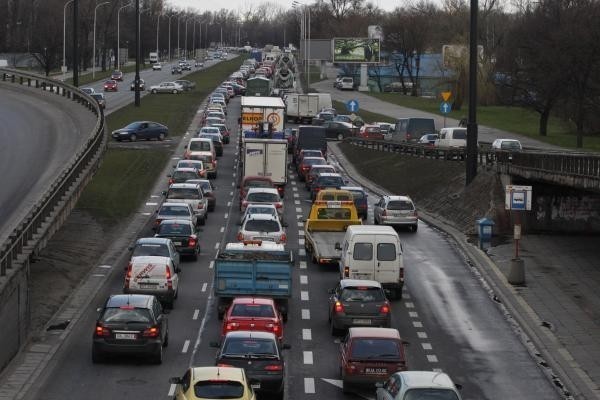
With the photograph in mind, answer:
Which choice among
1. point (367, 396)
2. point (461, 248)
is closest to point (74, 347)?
point (367, 396)

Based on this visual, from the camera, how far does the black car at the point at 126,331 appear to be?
29.3 metres

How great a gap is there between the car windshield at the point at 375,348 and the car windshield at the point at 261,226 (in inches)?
700

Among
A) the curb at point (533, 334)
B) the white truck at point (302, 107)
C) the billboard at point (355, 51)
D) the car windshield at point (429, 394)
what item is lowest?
the curb at point (533, 334)

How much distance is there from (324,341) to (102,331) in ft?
20.7

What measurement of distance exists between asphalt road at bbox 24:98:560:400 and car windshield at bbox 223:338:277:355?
1514 millimetres

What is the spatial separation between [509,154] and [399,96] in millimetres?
92911

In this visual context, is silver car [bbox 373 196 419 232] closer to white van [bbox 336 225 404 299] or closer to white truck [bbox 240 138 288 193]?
white truck [bbox 240 138 288 193]

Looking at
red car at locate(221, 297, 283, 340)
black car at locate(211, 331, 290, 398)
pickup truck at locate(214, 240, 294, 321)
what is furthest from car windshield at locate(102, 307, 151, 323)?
pickup truck at locate(214, 240, 294, 321)

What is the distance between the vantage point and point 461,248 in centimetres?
4891

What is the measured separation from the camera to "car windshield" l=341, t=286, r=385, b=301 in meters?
33.4

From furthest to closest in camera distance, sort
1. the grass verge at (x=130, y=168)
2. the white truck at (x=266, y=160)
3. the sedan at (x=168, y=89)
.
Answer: the sedan at (x=168, y=89) < the white truck at (x=266, y=160) < the grass verge at (x=130, y=168)

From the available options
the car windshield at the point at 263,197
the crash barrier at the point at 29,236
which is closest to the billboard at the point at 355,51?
the car windshield at the point at 263,197

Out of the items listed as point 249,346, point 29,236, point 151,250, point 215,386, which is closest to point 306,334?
point 151,250

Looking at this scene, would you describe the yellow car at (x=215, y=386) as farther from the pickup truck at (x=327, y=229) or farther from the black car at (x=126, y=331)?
the pickup truck at (x=327, y=229)
